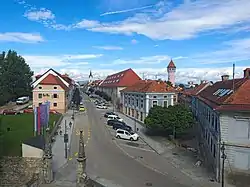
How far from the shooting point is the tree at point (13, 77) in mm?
68625

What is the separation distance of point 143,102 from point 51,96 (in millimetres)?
19515

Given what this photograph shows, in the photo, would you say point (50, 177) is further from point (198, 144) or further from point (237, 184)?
point (198, 144)

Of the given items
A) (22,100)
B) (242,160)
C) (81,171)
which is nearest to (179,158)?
(242,160)

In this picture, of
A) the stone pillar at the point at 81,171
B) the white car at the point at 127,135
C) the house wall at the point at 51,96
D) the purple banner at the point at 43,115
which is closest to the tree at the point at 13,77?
the house wall at the point at 51,96

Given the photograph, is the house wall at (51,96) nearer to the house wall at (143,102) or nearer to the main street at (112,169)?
the house wall at (143,102)

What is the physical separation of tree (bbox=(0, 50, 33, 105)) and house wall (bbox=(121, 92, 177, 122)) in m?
28.1

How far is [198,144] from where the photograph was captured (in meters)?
36.0

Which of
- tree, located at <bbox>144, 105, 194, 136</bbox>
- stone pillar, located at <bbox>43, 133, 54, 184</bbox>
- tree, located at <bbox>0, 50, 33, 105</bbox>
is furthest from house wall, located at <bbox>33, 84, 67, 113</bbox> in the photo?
stone pillar, located at <bbox>43, 133, 54, 184</bbox>

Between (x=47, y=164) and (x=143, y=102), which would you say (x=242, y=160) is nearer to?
(x=47, y=164)

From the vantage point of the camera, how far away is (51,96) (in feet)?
193

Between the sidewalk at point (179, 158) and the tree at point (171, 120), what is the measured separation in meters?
1.68

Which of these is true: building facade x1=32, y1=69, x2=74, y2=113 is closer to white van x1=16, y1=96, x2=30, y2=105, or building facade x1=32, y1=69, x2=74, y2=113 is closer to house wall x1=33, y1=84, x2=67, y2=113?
house wall x1=33, y1=84, x2=67, y2=113

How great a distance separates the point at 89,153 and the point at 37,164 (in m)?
7.76

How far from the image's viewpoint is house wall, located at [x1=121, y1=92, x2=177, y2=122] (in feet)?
161
